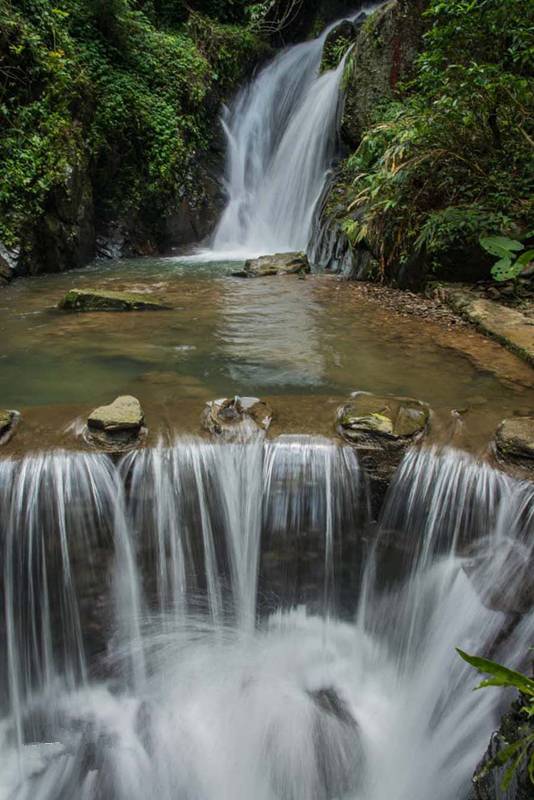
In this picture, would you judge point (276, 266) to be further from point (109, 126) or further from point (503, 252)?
point (109, 126)

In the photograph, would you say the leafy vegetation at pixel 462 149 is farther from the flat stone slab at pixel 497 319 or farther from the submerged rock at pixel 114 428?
the submerged rock at pixel 114 428

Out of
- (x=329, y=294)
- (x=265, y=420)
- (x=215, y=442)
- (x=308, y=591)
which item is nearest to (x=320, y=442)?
(x=265, y=420)

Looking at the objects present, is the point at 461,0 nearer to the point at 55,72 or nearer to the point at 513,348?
the point at 513,348

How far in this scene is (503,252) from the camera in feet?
19.5

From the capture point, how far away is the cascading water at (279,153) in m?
11.1

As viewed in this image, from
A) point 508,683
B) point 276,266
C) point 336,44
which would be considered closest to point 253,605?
point 508,683

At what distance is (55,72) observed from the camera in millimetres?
9156

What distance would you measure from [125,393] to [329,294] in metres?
3.92

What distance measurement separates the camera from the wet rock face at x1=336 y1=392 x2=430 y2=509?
353 centimetres

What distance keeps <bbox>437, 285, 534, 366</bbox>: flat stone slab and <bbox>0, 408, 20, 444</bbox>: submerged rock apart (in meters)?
3.86

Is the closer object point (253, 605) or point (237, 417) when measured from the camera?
point (253, 605)

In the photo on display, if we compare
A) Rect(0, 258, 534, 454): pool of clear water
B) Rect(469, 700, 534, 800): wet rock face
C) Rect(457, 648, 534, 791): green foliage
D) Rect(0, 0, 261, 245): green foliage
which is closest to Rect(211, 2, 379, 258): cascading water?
→ Rect(0, 0, 261, 245): green foliage

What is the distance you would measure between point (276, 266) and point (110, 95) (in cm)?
523

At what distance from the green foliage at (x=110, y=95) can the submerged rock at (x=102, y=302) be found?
263 centimetres
